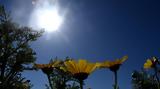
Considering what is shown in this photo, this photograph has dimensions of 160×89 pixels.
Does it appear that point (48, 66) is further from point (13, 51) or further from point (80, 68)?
point (13, 51)

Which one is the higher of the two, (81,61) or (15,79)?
(15,79)

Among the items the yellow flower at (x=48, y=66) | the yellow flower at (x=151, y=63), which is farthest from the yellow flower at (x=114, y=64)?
the yellow flower at (x=151, y=63)

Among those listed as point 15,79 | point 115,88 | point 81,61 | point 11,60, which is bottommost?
point 115,88

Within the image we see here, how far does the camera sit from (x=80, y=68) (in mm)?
2639

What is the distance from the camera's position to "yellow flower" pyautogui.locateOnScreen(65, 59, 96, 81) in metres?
2.56

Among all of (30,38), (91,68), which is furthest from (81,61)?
(30,38)

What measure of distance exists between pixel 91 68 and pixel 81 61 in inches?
6.3

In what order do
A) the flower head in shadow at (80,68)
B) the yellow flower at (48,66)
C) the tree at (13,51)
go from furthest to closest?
the tree at (13,51) < the yellow flower at (48,66) < the flower head in shadow at (80,68)

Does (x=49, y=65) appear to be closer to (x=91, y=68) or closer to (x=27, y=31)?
(x=91, y=68)

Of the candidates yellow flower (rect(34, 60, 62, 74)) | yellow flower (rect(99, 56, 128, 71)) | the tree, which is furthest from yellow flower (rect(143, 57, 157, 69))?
the tree

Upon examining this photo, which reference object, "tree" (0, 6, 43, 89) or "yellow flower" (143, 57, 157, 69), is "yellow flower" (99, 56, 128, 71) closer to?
Answer: "yellow flower" (143, 57, 157, 69)

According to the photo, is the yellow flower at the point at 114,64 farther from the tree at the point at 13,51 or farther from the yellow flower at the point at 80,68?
the tree at the point at 13,51

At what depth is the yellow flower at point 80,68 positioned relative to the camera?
256cm

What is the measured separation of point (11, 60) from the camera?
111 feet
